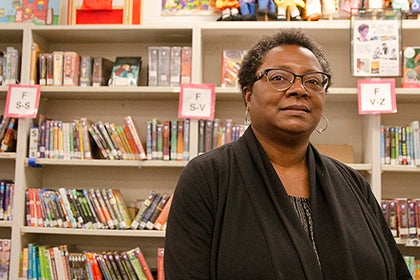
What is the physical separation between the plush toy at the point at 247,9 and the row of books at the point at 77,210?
1242 mm

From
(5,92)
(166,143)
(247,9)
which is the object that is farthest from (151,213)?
(247,9)

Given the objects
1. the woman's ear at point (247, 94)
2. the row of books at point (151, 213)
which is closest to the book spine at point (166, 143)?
the row of books at point (151, 213)

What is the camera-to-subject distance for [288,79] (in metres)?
1.22

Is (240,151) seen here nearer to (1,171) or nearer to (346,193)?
(346,193)

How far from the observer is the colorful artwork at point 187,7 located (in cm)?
284

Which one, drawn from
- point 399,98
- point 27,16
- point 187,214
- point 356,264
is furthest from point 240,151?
point 27,16

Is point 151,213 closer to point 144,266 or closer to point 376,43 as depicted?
point 144,266

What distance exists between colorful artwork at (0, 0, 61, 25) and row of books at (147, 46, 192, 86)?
0.70 metres

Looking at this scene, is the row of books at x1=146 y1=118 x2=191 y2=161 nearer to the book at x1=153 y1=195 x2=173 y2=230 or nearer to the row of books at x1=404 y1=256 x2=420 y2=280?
the book at x1=153 y1=195 x2=173 y2=230

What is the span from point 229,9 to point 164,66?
0.50 m

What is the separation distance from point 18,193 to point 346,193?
6.38 feet

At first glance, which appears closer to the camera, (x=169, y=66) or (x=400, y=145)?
(x=400, y=145)

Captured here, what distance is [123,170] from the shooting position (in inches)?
112

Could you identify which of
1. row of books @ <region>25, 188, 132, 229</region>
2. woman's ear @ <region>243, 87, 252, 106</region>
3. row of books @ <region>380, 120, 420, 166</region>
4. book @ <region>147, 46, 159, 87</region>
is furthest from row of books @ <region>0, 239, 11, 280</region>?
row of books @ <region>380, 120, 420, 166</region>
